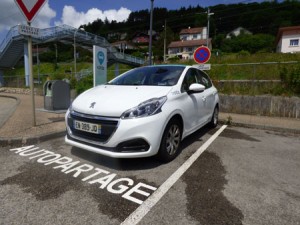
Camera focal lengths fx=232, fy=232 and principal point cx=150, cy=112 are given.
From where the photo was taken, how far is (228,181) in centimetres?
340

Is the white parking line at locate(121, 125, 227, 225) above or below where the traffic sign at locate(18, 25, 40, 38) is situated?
below

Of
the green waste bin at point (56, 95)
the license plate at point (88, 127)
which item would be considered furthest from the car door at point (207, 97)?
the green waste bin at point (56, 95)

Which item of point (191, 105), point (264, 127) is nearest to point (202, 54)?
point (264, 127)

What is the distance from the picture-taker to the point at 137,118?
11.1 ft

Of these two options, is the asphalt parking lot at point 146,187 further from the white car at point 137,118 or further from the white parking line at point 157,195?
the white car at point 137,118

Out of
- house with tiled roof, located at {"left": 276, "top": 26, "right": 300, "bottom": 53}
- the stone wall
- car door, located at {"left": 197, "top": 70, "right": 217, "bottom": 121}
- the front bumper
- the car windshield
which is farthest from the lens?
house with tiled roof, located at {"left": 276, "top": 26, "right": 300, "bottom": 53}

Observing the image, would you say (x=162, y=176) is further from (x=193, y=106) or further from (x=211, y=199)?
(x=193, y=106)

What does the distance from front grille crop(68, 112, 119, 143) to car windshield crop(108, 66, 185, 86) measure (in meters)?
1.42

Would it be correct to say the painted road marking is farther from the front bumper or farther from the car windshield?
the car windshield

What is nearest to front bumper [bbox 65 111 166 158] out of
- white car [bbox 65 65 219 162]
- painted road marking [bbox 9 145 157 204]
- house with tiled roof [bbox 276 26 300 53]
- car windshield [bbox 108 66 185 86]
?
white car [bbox 65 65 219 162]

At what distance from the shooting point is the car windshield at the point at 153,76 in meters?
4.52

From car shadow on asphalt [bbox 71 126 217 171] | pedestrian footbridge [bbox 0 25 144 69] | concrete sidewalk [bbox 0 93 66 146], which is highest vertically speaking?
pedestrian footbridge [bbox 0 25 144 69]

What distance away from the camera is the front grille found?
3398 millimetres

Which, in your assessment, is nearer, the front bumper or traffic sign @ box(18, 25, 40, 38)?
the front bumper
